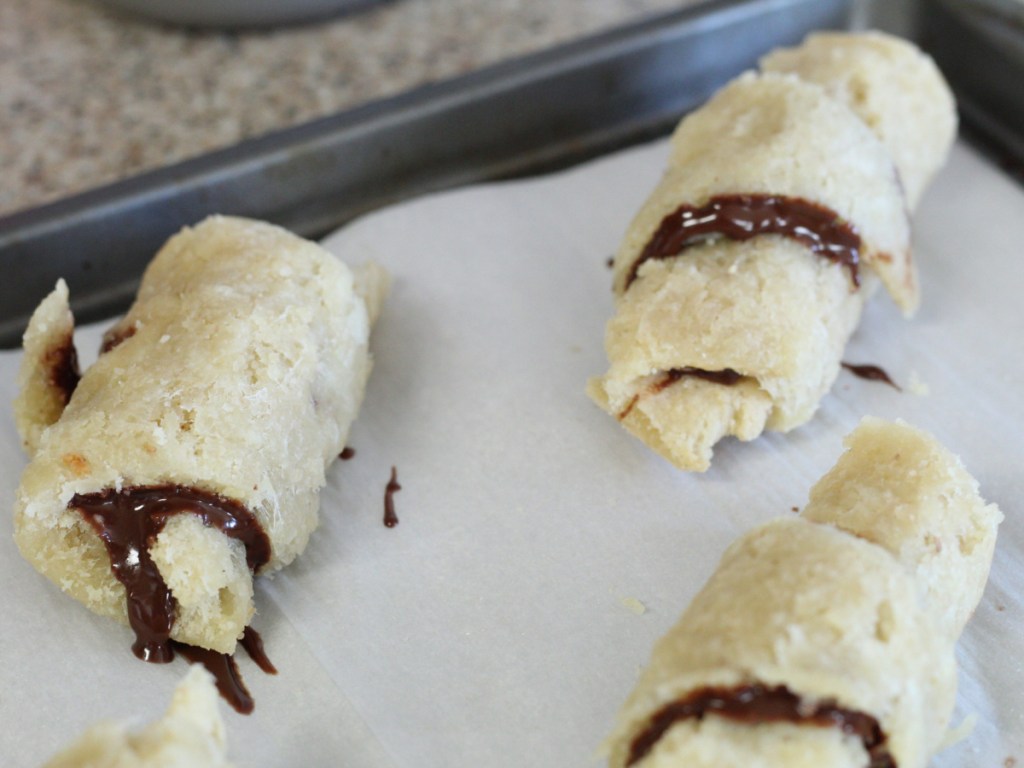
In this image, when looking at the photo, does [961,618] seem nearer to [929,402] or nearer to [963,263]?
[929,402]

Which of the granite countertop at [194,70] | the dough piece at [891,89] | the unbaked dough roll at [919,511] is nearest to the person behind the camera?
the unbaked dough roll at [919,511]

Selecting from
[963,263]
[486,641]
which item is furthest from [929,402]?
[486,641]

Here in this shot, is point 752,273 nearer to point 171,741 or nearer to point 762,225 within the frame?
point 762,225

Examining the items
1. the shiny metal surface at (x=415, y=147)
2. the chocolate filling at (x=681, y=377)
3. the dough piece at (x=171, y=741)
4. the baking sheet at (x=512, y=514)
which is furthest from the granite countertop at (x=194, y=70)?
the dough piece at (x=171, y=741)

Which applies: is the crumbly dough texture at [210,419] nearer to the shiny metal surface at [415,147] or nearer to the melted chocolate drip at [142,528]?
the melted chocolate drip at [142,528]

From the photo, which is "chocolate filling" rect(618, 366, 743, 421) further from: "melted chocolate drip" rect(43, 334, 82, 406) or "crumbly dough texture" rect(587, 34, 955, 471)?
"melted chocolate drip" rect(43, 334, 82, 406)

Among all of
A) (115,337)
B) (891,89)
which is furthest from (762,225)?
(115,337)
